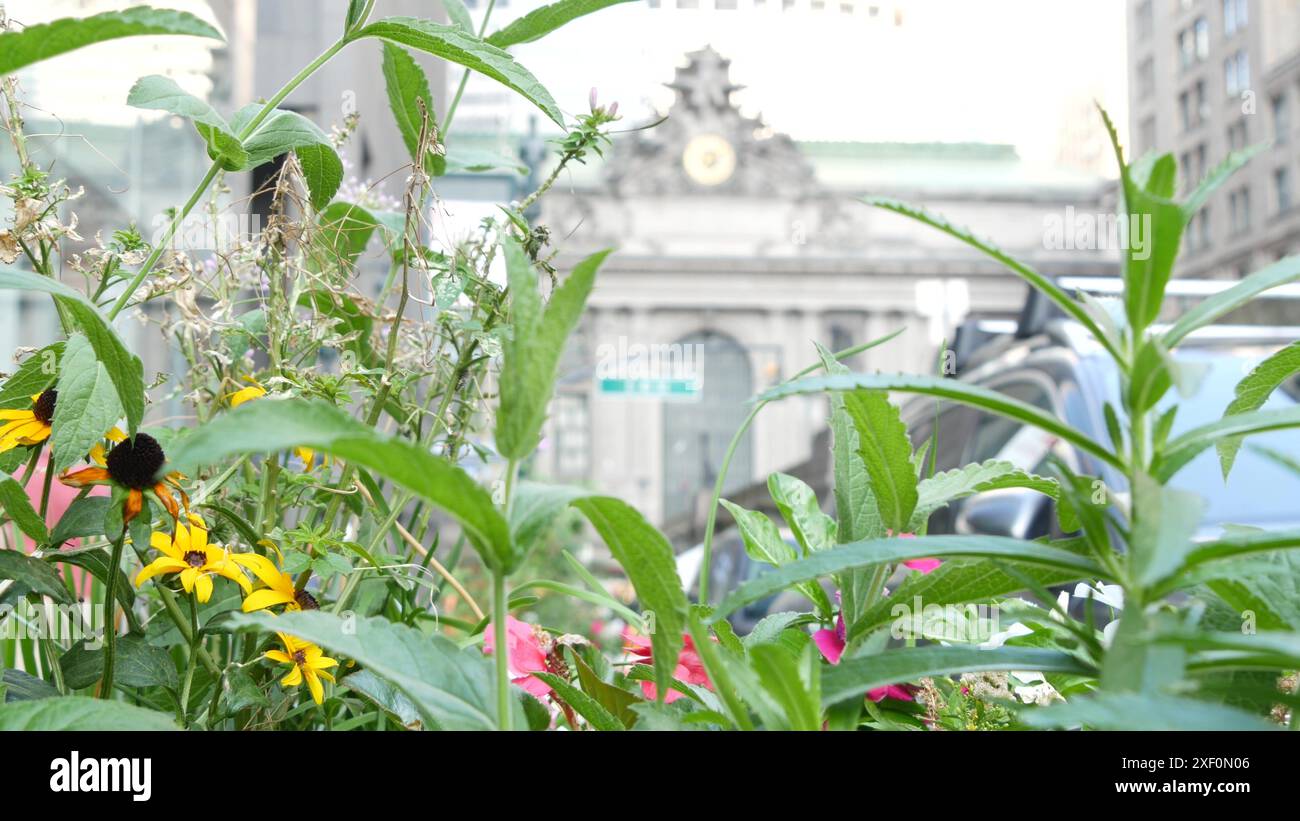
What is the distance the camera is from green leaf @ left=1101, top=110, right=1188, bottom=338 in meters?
0.27

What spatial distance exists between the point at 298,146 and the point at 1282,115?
30078 millimetres

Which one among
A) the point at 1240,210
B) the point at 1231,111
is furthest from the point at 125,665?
the point at 1231,111

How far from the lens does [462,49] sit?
0.36 metres

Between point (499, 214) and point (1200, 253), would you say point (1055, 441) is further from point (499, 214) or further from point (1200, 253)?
point (1200, 253)

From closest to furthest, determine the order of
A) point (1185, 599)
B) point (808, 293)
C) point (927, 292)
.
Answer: point (1185, 599) < point (927, 292) < point (808, 293)

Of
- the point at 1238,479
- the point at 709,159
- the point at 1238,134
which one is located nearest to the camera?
the point at 1238,479

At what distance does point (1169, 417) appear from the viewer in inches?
11.3

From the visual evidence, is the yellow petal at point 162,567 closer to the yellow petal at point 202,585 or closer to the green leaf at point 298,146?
the yellow petal at point 202,585

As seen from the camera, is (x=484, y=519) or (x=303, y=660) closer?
(x=484, y=519)

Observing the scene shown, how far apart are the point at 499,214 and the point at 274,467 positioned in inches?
8.4

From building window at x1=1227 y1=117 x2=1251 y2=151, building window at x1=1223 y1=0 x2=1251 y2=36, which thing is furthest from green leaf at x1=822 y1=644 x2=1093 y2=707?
building window at x1=1223 y1=0 x2=1251 y2=36

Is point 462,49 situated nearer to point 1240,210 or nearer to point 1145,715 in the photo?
point 1145,715

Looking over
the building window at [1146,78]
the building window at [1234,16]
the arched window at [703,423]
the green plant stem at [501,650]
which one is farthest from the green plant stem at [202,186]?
the building window at [1146,78]
